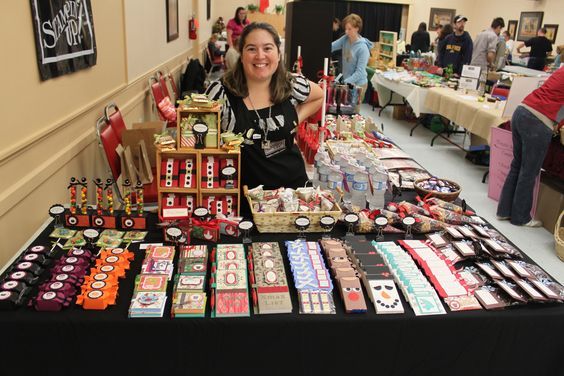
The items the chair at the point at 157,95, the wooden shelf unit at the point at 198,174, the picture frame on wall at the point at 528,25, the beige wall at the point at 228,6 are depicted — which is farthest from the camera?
the beige wall at the point at 228,6

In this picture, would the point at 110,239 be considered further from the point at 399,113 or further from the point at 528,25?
the point at 528,25

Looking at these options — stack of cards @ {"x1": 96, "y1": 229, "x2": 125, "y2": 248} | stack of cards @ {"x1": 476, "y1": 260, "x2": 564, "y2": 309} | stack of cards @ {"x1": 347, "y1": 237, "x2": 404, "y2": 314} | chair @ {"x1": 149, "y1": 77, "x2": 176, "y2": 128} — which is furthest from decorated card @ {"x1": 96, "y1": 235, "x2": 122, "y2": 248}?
chair @ {"x1": 149, "y1": 77, "x2": 176, "y2": 128}

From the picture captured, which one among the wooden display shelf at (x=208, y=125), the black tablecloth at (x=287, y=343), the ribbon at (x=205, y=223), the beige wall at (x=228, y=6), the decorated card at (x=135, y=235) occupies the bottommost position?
the black tablecloth at (x=287, y=343)

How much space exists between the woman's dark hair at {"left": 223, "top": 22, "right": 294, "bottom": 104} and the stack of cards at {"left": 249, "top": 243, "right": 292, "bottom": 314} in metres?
0.87

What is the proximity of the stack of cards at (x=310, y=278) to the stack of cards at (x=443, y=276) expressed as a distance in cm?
38

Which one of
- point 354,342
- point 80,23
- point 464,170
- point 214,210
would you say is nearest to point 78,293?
point 214,210

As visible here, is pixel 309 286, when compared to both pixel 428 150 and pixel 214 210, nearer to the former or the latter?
pixel 214 210

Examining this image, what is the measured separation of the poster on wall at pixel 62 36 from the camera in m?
2.01

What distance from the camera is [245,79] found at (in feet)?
7.82

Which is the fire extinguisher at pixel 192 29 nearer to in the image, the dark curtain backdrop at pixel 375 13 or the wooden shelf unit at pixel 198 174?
the wooden shelf unit at pixel 198 174

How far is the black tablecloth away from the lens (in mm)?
1441

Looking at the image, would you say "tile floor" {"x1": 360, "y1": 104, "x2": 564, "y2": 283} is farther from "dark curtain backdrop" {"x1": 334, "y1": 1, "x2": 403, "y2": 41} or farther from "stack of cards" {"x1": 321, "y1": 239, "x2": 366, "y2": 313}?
"dark curtain backdrop" {"x1": 334, "y1": 1, "x2": 403, "y2": 41}

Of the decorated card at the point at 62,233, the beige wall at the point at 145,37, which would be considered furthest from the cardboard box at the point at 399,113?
the decorated card at the point at 62,233

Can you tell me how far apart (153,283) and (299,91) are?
1.35m
